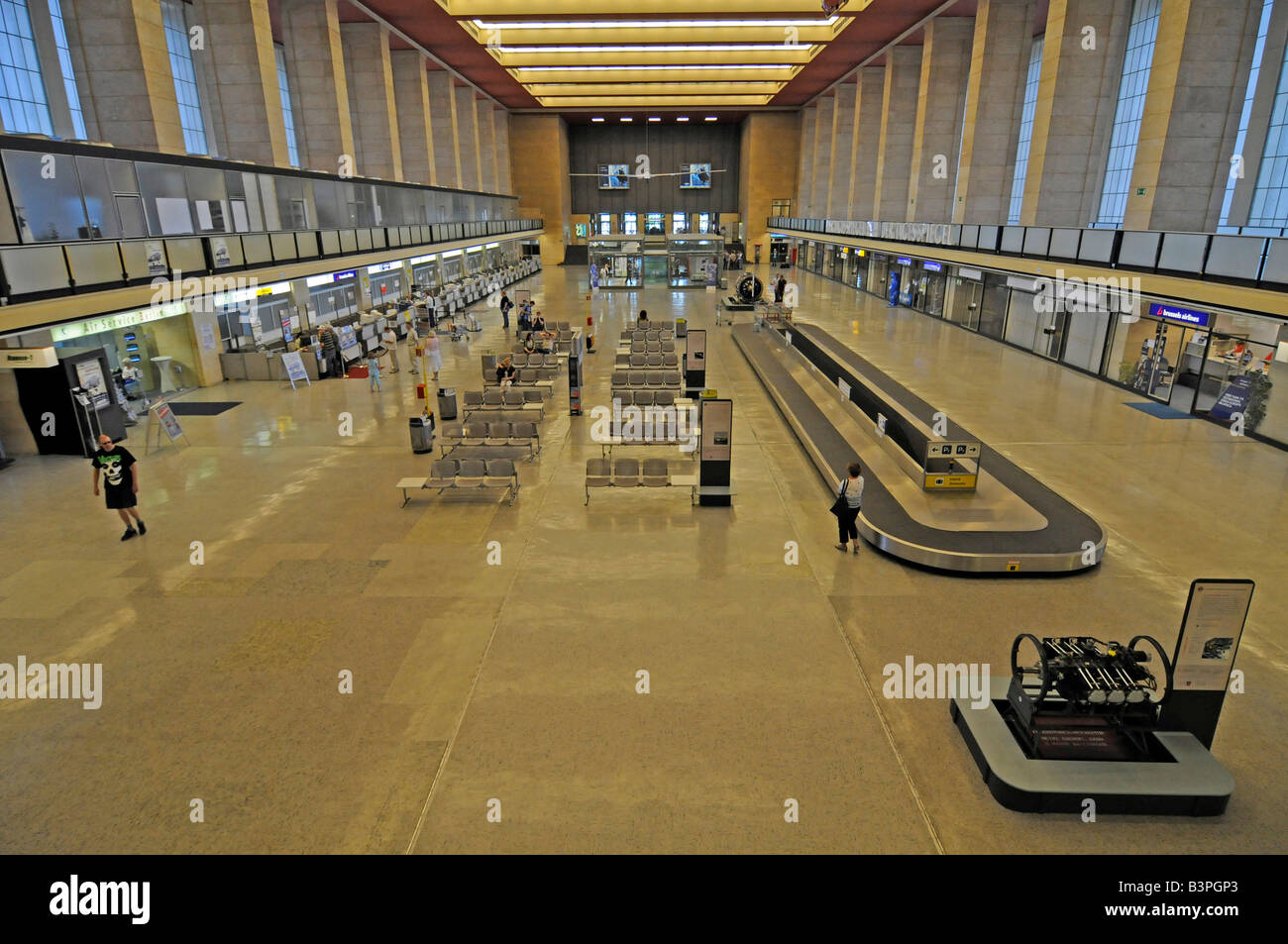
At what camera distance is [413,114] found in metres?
41.9

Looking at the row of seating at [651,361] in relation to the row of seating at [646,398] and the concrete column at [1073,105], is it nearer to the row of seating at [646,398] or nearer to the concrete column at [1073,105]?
the row of seating at [646,398]

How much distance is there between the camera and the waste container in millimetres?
13844

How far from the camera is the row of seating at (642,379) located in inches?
714

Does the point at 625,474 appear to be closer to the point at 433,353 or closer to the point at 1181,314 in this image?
the point at 433,353

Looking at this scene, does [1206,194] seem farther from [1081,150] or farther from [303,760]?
[303,760]

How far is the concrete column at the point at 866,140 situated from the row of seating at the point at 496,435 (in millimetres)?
40590

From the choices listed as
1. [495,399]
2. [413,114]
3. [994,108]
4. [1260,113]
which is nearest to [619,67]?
[413,114]

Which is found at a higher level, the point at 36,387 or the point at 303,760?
the point at 36,387

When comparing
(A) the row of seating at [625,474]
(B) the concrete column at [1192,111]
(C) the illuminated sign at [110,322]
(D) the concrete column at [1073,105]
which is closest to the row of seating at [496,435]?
(A) the row of seating at [625,474]

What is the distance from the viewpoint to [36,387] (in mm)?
13516
